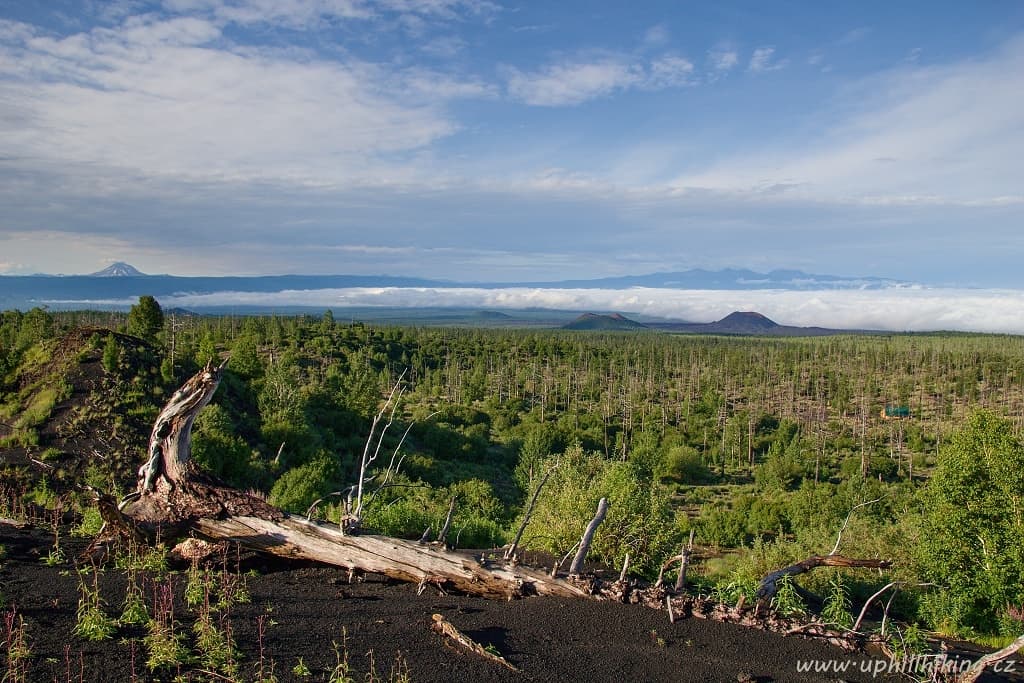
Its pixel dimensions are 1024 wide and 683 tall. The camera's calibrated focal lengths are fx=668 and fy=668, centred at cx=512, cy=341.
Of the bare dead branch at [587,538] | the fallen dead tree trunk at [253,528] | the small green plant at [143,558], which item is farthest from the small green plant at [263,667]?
the bare dead branch at [587,538]

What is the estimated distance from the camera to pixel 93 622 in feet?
26.8

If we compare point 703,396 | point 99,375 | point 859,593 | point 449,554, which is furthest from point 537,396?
point 449,554

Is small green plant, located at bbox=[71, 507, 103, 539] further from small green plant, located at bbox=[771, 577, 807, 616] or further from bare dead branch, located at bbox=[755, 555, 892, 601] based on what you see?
small green plant, located at bbox=[771, 577, 807, 616]

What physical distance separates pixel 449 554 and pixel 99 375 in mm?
28709

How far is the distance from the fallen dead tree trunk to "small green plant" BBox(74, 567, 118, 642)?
9.28ft

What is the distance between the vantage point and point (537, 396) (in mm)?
101562

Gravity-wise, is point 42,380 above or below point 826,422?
above

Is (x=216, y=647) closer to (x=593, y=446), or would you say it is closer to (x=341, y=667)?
(x=341, y=667)

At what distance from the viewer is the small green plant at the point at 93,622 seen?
26.5ft

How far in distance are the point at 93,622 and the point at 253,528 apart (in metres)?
3.71

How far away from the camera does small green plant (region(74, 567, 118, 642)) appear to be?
8.07 m

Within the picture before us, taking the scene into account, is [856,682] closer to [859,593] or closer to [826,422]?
[859,593]

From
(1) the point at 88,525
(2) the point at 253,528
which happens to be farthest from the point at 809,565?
(1) the point at 88,525

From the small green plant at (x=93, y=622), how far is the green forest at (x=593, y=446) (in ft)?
13.7
